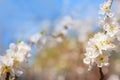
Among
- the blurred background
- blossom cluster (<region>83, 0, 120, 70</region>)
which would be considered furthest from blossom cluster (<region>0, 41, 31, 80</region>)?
the blurred background

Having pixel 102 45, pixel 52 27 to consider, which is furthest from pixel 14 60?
pixel 52 27

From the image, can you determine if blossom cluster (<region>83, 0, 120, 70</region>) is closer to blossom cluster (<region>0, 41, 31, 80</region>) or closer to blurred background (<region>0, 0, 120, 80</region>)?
blossom cluster (<region>0, 41, 31, 80</region>)

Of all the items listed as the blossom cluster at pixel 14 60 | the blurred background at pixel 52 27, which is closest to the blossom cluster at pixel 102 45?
the blossom cluster at pixel 14 60

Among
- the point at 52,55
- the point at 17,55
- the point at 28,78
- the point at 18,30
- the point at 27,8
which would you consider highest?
the point at 27,8

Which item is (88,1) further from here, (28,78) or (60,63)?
(28,78)

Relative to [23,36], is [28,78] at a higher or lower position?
lower

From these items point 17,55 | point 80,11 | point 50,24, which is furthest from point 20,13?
point 17,55

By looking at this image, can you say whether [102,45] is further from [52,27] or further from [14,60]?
[52,27]
